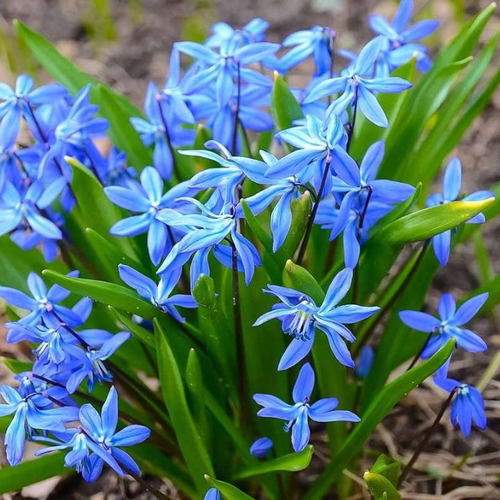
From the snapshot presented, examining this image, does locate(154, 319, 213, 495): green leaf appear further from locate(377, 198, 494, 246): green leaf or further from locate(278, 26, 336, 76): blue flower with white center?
locate(278, 26, 336, 76): blue flower with white center

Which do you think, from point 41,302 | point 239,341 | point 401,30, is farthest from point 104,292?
point 401,30

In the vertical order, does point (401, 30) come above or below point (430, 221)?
above

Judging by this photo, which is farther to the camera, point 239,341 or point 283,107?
point 283,107

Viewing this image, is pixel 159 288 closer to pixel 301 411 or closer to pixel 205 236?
pixel 205 236

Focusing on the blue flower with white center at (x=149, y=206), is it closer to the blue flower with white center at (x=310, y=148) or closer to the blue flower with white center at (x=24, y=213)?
the blue flower with white center at (x=24, y=213)

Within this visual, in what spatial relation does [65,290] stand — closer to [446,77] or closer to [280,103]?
[280,103]

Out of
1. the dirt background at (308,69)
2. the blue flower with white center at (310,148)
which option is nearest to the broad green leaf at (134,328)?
the blue flower with white center at (310,148)
